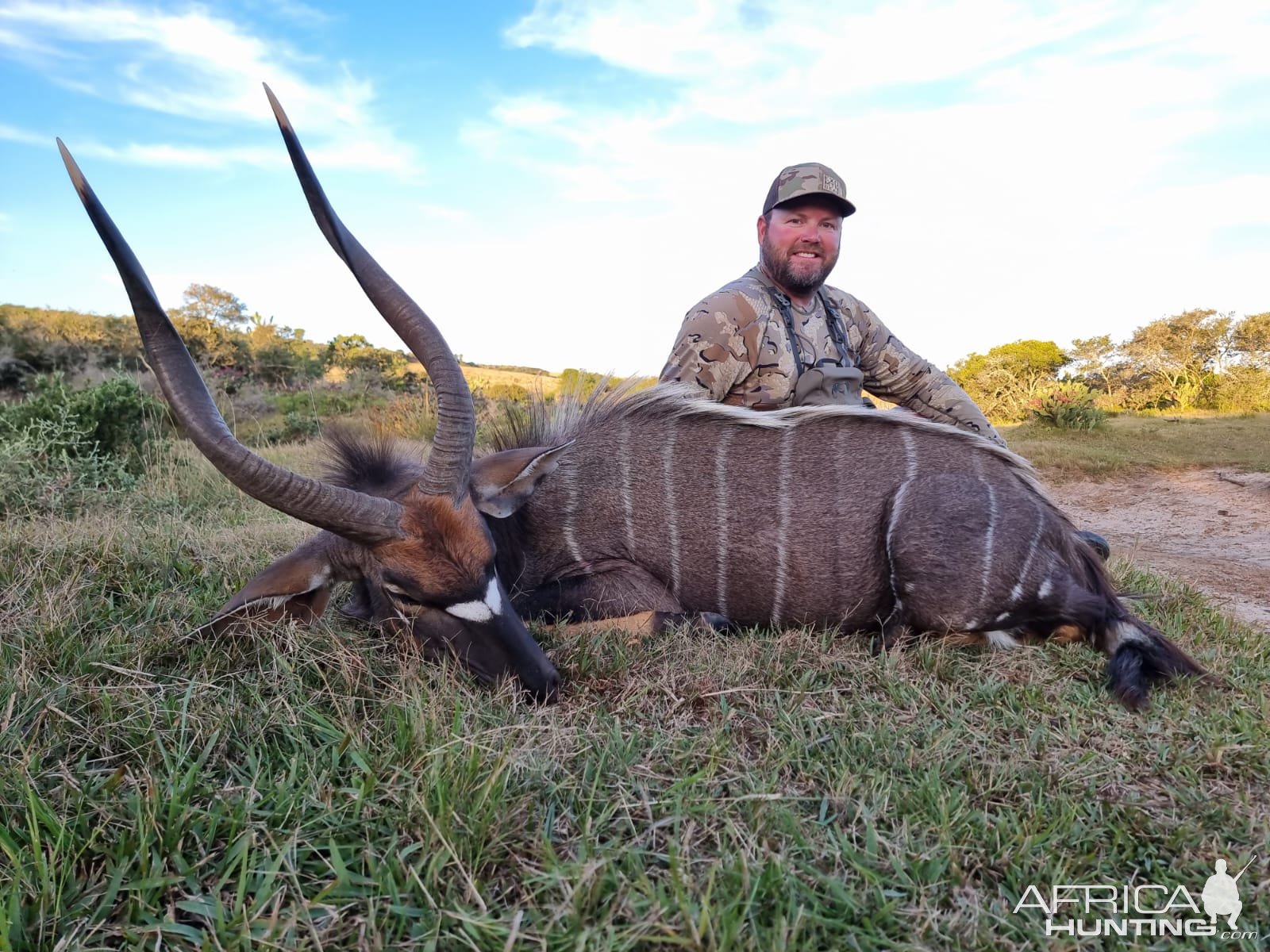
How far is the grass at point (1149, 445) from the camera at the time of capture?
8.85 metres

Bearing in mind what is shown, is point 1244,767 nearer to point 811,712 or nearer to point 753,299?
point 811,712

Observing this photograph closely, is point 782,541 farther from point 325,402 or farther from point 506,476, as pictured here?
point 325,402

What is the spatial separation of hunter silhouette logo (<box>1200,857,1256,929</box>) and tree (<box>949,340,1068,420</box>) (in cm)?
1094

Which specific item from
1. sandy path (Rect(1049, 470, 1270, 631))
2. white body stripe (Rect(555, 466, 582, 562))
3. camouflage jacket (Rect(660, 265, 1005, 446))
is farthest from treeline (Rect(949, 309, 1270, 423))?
white body stripe (Rect(555, 466, 582, 562))

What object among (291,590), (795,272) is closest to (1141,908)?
(291,590)

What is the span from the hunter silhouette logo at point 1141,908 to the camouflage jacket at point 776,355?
249 cm

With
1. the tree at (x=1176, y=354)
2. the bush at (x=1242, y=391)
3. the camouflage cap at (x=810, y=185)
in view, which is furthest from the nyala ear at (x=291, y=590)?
the tree at (x=1176, y=354)

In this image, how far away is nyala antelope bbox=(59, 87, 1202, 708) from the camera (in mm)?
2424

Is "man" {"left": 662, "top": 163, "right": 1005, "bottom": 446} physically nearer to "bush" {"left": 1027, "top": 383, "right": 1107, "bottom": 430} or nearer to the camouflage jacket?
the camouflage jacket

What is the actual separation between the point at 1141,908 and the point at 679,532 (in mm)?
2013

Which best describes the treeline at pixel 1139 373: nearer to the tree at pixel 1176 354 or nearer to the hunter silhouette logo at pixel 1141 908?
the tree at pixel 1176 354

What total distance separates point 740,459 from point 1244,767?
→ 1933 mm

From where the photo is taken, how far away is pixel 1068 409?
1184 cm

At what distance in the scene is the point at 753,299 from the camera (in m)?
4.18
